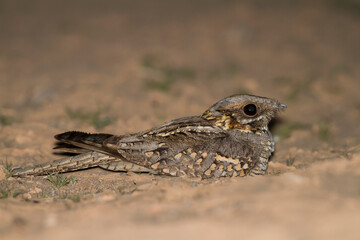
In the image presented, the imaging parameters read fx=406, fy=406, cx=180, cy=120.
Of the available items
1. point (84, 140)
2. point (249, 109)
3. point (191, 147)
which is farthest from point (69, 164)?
point (249, 109)

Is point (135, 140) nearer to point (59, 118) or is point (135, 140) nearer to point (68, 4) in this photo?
point (59, 118)

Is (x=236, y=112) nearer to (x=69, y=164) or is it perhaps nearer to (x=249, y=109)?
(x=249, y=109)

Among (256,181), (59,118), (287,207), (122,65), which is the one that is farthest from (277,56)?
(287,207)

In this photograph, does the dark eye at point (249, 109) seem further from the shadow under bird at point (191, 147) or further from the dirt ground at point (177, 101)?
the dirt ground at point (177, 101)

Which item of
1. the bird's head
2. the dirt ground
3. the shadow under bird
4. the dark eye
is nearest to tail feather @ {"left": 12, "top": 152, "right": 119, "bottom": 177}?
the shadow under bird

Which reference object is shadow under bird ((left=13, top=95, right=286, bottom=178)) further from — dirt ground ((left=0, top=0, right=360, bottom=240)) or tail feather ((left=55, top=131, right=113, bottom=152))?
dirt ground ((left=0, top=0, right=360, bottom=240))
